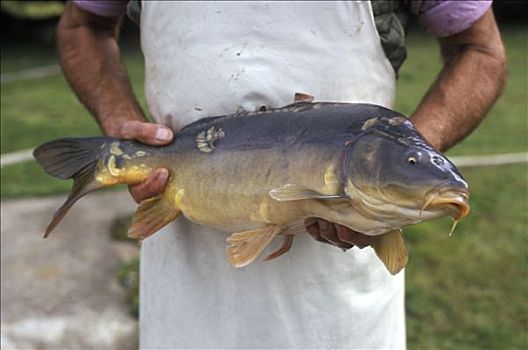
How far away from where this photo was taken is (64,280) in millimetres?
4137

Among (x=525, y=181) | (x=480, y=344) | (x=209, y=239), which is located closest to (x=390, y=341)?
(x=209, y=239)

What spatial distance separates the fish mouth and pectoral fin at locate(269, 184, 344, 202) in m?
0.16

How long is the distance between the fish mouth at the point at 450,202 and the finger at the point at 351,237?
195 millimetres

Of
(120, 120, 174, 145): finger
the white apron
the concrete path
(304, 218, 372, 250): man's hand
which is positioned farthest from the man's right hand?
the concrete path

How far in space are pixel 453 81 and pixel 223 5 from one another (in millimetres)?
528

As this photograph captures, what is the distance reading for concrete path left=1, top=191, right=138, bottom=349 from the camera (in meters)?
3.63

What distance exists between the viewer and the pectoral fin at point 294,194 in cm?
131

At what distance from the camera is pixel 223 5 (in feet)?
5.35

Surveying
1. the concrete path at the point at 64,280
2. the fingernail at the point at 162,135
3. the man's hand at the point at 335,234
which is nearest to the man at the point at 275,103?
the fingernail at the point at 162,135

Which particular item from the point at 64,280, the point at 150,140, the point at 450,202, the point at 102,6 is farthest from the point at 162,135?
the point at 64,280

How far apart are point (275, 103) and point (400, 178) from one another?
0.47 metres

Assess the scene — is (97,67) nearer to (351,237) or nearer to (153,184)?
(153,184)

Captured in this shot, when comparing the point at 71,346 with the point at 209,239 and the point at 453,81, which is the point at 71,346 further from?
the point at 453,81

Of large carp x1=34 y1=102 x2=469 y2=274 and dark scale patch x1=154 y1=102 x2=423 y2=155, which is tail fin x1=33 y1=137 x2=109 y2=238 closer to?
large carp x1=34 y1=102 x2=469 y2=274
